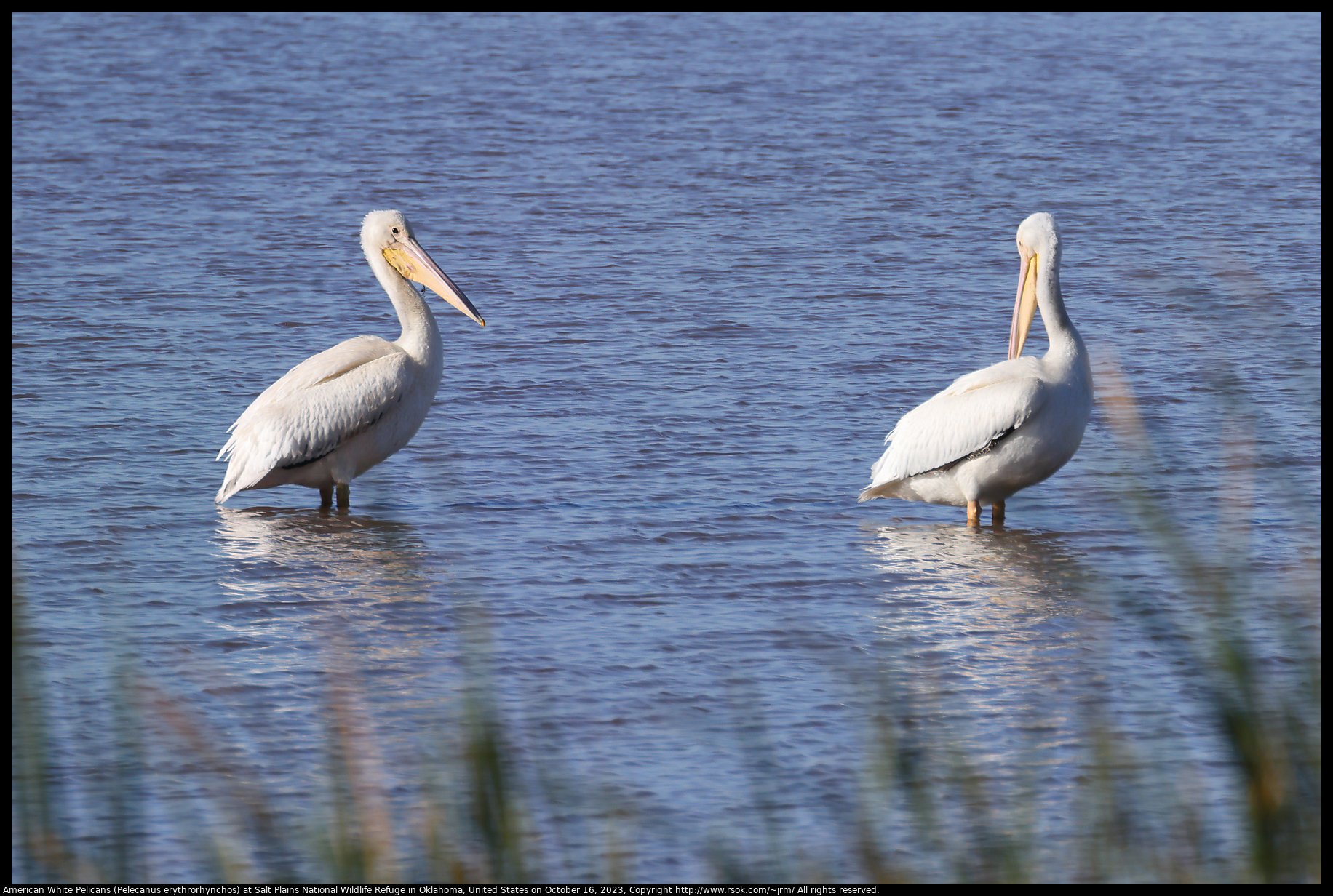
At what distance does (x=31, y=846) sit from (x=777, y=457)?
524 cm

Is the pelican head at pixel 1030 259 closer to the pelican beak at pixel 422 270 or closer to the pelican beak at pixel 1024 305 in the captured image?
the pelican beak at pixel 1024 305

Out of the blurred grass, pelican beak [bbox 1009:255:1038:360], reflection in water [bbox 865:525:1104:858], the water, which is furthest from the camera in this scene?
pelican beak [bbox 1009:255:1038:360]

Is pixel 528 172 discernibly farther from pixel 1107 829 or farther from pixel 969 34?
pixel 1107 829

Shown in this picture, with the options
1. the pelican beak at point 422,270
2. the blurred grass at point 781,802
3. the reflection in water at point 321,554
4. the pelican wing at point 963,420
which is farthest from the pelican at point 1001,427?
the pelican beak at point 422,270

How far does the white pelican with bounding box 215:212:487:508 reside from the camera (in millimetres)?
7449

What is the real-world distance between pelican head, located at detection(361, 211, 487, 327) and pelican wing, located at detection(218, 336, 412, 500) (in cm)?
53

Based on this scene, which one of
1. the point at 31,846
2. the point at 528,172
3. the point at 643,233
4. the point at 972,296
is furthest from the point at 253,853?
the point at 528,172

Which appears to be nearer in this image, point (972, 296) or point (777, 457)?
point (777, 457)

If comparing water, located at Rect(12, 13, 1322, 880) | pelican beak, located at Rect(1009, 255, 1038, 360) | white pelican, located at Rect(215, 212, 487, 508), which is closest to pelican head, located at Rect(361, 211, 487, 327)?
white pelican, located at Rect(215, 212, 487, 508)

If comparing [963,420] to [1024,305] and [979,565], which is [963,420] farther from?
[1024,305]

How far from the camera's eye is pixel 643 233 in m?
12.9

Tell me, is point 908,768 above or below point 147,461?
above

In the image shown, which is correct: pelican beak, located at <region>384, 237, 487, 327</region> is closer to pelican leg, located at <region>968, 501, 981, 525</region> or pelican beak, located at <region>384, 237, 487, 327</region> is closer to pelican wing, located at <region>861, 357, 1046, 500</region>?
pelican wing, located at <region>861, 357, 1046, 500</region>
